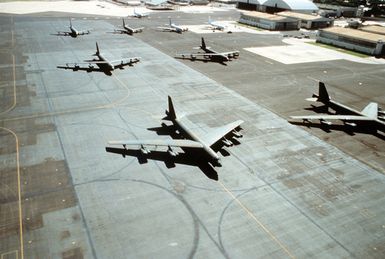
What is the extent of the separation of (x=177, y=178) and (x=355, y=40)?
4422 inches

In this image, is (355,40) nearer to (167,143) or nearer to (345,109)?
(345,109)

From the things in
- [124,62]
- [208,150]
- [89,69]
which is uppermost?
[124,62]

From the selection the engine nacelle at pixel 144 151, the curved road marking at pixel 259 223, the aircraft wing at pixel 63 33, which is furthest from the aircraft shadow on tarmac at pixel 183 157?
the aircraft wing at pixel 63 33

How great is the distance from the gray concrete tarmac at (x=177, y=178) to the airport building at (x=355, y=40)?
4727 centimetres

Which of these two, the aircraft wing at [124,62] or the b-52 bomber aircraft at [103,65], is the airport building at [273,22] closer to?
the aircraft wing at [124,62]

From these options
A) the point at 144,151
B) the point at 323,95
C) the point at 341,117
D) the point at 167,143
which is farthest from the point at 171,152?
the point at 323,95

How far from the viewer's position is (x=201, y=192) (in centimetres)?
3972

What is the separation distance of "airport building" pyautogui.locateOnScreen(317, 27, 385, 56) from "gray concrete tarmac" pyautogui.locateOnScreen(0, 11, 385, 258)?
4727 cm

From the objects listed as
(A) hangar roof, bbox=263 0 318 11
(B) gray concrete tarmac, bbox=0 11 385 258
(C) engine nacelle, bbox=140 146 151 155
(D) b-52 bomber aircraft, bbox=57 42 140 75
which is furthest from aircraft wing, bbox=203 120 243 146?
(A) hangar roof, bbox=263 0 318 11

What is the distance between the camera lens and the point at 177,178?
139 ft

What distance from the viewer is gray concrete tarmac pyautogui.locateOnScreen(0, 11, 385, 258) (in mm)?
32562

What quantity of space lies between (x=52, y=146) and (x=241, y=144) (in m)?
29.8

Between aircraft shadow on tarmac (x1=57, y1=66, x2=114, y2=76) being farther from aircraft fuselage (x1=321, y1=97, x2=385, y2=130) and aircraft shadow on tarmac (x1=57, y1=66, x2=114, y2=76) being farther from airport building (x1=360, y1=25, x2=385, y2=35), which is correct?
airport building (x1=360, y1=25, x2=385, y2=35)

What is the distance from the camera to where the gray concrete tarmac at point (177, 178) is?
32.6 metres
